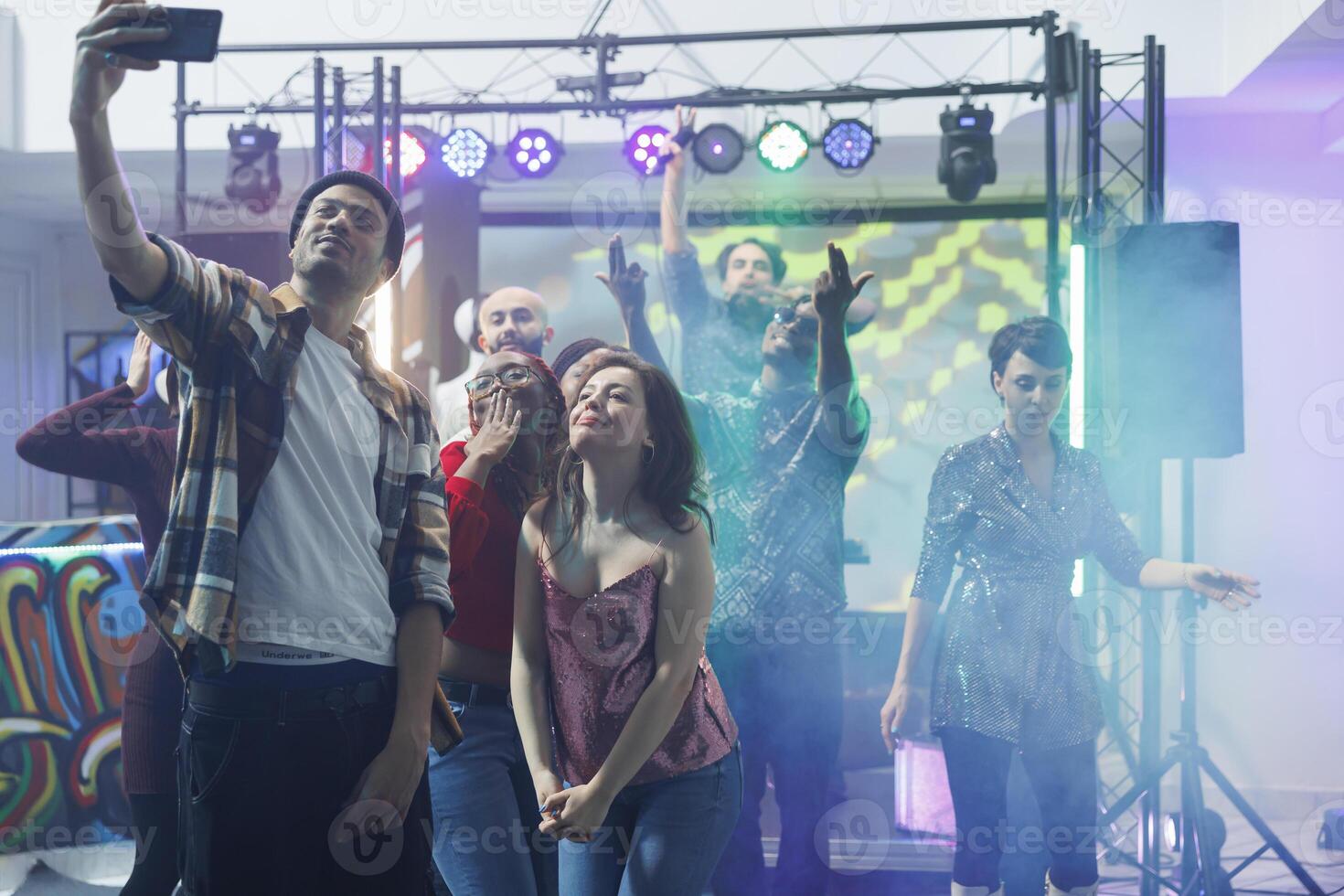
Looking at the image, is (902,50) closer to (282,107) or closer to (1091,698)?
(282,107)

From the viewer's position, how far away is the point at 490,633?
205cm

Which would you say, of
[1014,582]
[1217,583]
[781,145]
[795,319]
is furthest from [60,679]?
[1217,583]

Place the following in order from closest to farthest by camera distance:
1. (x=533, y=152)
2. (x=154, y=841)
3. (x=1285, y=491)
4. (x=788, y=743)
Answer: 1. (x=154, y=841)
2. (x=788, y=743)
3. (x=1285, y=491)
4. (x=533, y=152)

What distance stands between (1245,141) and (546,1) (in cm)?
337

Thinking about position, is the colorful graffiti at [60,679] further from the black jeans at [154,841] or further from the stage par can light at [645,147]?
the stage par can light at [645,147]

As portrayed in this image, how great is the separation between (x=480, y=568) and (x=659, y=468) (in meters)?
0.39

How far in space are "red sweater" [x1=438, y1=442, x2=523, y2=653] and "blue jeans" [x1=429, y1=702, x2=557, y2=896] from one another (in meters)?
0.13

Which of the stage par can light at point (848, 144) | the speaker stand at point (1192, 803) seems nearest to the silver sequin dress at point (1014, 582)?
the speaker stand at point (1192, 803)

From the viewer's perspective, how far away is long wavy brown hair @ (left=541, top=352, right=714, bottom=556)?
1991 millimetres

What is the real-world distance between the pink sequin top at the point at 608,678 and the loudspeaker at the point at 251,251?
12.7 ft

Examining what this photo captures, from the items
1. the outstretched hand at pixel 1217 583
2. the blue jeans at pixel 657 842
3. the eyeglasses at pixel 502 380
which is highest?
the eyeglasses at pixel 502 380

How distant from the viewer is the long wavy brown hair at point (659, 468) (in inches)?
78.4

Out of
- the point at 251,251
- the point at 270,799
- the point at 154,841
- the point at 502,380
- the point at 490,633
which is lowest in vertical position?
the point at 154,841

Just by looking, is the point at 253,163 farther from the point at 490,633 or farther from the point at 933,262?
the point at 490,633
